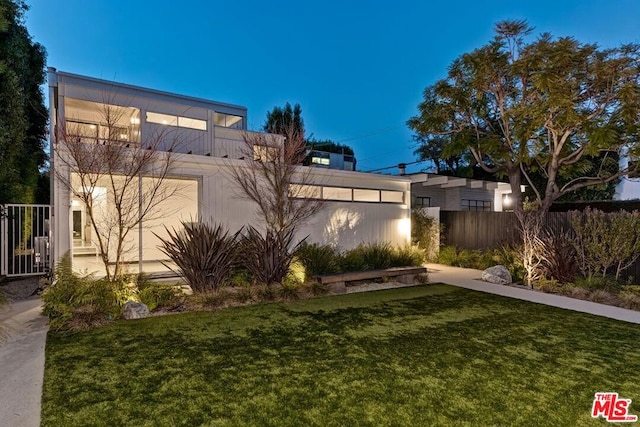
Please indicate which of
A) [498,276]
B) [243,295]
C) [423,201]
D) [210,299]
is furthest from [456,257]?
[210,299]

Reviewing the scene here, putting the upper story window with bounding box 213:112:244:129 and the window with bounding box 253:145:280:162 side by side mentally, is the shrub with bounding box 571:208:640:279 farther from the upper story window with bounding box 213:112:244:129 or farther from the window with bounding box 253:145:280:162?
the upper story window with bounding box 213:112:244:129

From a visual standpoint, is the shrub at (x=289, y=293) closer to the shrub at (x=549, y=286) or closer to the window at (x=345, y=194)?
the window at (x=345, y=194)

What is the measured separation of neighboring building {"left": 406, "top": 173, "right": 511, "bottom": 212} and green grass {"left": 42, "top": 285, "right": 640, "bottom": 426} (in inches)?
319

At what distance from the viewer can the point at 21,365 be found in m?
3.60

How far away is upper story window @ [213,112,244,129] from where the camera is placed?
44.9 ft

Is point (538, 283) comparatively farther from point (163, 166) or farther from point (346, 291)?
point (163, 166)

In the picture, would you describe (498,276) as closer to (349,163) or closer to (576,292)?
(576,292)

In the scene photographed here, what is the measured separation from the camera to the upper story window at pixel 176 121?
1166cm

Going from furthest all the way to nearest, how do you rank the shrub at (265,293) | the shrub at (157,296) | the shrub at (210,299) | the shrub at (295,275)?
the shrub at (295,275) → the shrub at (265,293) → the shrub at (210,299) → the shrub at (157,296)

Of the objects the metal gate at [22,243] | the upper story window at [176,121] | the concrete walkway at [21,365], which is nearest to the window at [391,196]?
the upper story window at [176,121]

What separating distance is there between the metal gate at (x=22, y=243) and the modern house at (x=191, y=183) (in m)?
0.88

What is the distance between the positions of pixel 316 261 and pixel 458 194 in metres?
9.93

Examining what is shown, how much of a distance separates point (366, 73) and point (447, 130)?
59158 millimetres

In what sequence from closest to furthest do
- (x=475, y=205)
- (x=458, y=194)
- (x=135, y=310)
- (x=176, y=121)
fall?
(x=135, y=310) → (x=176, y=121) → (x=458, y=194) → (x=475, y=205)
